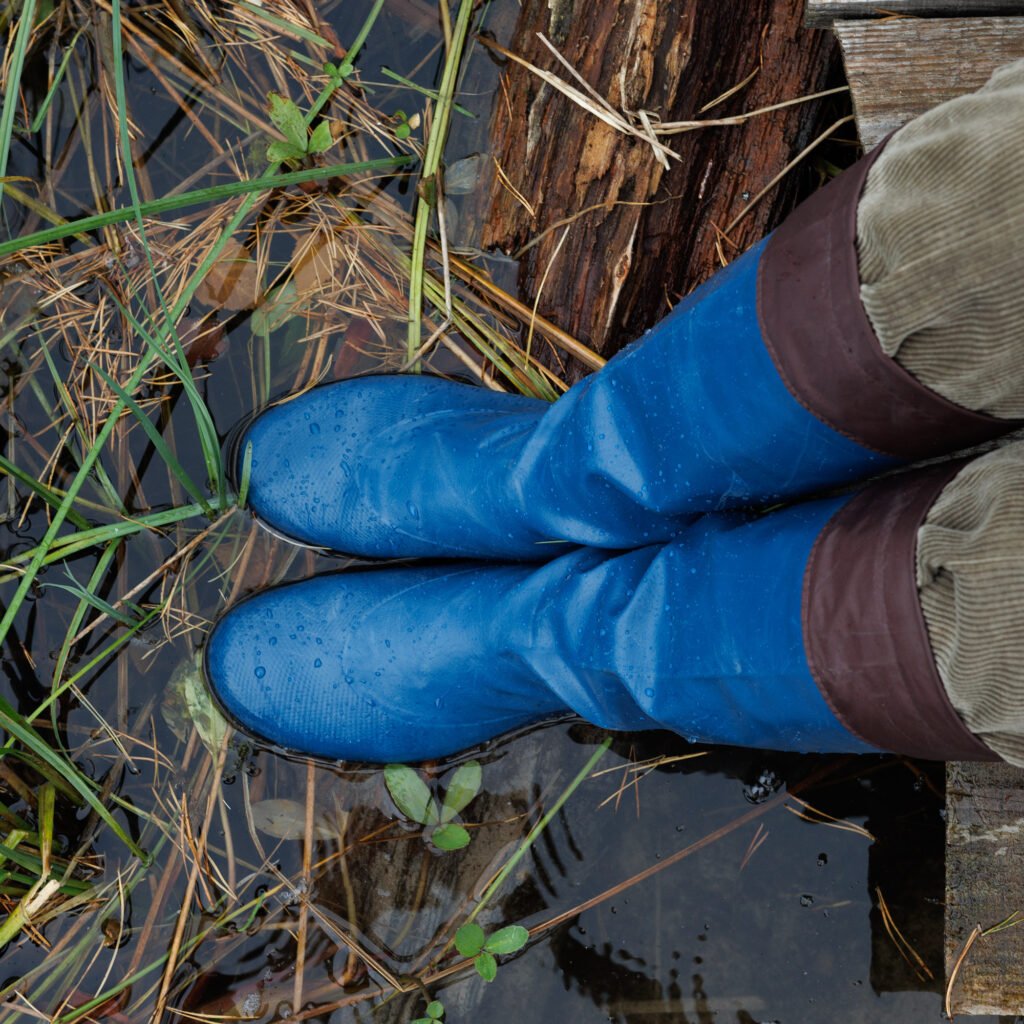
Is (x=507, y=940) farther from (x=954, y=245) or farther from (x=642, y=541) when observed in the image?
(x=954, y=245)

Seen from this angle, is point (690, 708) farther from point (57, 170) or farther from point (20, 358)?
point (57, 170)

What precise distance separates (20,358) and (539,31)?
0.94 meters

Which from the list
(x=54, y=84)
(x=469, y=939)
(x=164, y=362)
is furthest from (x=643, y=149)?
(x=469, y=939)

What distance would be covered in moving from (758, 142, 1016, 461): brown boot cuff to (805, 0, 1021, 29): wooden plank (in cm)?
57

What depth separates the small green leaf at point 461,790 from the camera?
139 cm

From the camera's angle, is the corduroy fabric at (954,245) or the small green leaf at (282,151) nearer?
the corduroy fabric at (954,245)

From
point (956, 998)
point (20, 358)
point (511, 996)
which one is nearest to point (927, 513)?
point (956, 998)

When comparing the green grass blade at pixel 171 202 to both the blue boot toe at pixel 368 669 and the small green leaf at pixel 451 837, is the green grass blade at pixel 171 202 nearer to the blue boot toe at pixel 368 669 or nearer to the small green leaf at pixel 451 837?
the blue boot toe at pixel 368 669

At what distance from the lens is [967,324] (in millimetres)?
700

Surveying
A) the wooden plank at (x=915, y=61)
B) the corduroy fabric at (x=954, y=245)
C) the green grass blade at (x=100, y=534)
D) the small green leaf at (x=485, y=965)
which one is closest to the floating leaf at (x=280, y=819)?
the small green leaf at (x=485, y=965)

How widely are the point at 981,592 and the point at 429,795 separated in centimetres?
93

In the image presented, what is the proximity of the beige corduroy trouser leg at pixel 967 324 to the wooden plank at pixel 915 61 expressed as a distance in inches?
18.3

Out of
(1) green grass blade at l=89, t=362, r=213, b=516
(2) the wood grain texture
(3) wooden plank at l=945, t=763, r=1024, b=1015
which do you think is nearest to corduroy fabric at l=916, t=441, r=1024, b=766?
(3) wooden plank at l=945, t=763, r=1024, b=1015

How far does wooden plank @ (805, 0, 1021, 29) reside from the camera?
46.1 inches
